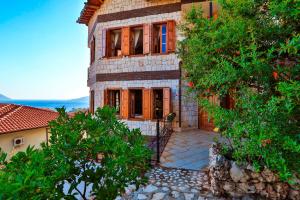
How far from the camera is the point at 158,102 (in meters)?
11.1

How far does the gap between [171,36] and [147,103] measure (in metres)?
3.66

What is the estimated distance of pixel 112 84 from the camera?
11.6m

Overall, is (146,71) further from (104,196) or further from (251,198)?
(104,196)

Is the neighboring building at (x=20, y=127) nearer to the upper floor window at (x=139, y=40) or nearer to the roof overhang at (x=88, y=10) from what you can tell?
the upper floor window at (x=139, y=40)

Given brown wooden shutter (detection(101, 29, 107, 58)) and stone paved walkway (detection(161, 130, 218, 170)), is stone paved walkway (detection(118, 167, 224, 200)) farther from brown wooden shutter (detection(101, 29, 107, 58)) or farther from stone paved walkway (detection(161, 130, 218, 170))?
brown wooden shutter (detection(101, 29, 107, 58))

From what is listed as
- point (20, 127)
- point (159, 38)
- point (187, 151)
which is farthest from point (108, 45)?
point (20, 127)

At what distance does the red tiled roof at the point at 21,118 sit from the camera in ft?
44.8

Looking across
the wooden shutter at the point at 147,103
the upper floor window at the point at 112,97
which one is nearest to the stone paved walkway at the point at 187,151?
the wooden shutter at the point at 147,103

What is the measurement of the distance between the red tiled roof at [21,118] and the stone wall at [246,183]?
1314 cm

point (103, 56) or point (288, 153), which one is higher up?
point (103, 56)

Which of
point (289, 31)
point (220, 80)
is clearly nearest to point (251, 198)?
point (220, 80)

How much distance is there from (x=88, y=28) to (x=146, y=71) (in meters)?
7.33

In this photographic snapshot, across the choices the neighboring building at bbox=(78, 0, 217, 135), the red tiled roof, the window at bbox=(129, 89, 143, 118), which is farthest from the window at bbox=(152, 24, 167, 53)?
the red tiled roof

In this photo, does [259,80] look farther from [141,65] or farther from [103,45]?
[103,45]
